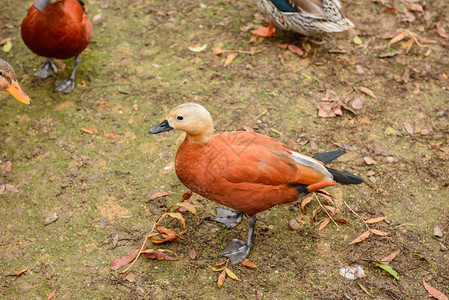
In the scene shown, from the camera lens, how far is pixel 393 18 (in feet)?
19.7

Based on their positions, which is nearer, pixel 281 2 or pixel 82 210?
pixel 82 210

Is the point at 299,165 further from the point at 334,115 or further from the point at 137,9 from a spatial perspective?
the point at 137,9

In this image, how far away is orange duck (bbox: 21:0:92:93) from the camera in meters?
4.60

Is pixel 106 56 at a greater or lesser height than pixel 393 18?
lesser

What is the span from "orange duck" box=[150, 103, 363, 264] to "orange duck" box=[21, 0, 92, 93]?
2.12m

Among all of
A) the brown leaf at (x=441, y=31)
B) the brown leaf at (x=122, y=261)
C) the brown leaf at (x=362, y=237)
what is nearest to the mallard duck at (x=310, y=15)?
the brown leaf at (x=441, y=31)

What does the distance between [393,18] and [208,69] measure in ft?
9.22

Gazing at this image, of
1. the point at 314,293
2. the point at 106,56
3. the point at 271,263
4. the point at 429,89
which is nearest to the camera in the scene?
the point at 314,293

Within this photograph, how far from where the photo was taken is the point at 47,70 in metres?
5.32

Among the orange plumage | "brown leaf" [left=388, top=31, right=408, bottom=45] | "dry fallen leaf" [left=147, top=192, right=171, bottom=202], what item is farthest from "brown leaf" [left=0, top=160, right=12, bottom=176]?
"brown leaf" [left=388, top=31, right=408, bottom=45]

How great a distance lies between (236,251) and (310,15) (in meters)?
3.05

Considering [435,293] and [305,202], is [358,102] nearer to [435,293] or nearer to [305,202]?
[305,202]

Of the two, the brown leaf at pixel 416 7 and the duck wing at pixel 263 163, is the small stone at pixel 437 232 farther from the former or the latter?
the brown leaf at pixel 416 7

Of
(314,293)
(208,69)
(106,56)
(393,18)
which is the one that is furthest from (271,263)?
(393,18)
